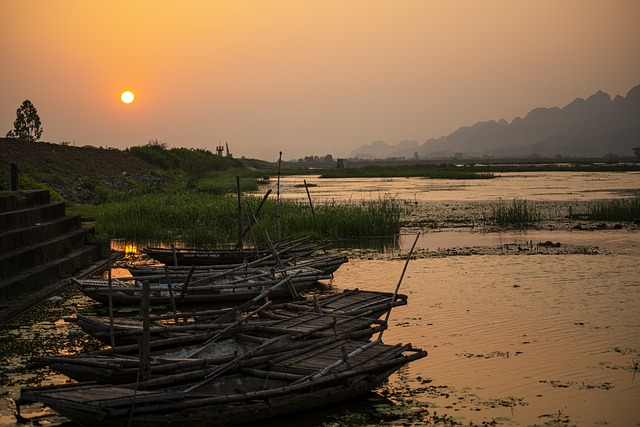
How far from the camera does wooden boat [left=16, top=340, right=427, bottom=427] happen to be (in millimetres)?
7102

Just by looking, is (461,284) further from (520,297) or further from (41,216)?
(41,216)

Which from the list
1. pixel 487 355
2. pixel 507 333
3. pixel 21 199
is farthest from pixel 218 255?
pixel 487 355

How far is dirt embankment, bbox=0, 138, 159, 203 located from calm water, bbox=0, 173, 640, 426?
17.9 metres

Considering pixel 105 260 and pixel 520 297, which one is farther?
pixel 105 260

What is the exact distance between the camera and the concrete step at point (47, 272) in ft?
47.2

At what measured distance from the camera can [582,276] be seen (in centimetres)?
1791

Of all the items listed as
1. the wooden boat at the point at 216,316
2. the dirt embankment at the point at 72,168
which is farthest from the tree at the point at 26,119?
the wooden boat at the point at 216,316

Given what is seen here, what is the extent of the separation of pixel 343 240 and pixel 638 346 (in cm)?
1375

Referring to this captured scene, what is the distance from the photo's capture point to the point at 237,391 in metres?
8.21

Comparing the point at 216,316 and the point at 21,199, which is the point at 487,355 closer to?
the point at 216,316

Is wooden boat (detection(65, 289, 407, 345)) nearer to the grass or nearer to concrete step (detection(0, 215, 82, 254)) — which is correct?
concrete step (detection(0, 215, 82, 254))

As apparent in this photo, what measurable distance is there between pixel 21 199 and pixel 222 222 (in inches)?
384

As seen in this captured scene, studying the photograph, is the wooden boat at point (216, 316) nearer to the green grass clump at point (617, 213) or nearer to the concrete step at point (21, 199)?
the concrete step at point (21, 199)

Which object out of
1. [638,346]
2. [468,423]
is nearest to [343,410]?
[468,423]
